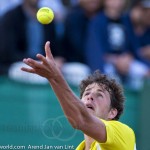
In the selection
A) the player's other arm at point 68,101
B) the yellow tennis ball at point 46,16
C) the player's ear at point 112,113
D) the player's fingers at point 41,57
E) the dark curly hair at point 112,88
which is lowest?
the player's other arm at point 68,101

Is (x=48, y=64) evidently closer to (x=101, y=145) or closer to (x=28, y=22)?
(x=101, y=145)

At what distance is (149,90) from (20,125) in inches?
63.6

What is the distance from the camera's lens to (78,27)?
888 cm

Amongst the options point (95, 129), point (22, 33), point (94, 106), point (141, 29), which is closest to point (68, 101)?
point (95, 129)

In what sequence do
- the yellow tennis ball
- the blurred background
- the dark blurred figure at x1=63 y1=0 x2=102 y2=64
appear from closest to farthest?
the yellow tennis ball
the blurred background
the dark blurred figure at x1=63 y1=0 x2=102 y2=64

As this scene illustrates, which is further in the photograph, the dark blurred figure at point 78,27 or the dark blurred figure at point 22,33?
the dark blurred figure at point 78,27

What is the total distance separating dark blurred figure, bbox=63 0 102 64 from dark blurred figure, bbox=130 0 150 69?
567mm

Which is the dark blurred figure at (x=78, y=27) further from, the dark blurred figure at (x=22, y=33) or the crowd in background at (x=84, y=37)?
the dark blurred figure at (x=22, y=33)

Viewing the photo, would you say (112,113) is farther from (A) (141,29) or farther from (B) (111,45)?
(A) (141,29)

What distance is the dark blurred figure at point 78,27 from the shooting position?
878 centimetres

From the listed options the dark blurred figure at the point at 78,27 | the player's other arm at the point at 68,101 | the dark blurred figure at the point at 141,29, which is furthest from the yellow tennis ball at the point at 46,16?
the dark blurred figure at the point at 141,29

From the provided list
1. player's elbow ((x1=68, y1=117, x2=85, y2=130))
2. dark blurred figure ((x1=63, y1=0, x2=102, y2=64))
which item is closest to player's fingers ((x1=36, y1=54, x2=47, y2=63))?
player's elbow ((x1=68, y1=117, x2=85, y2=130))

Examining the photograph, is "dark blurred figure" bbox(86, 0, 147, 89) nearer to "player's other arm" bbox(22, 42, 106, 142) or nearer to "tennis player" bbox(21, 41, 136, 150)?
"tennis player" bbox(21, 41, 136, 150)

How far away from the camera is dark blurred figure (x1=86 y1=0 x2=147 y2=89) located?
8609 millimetres
